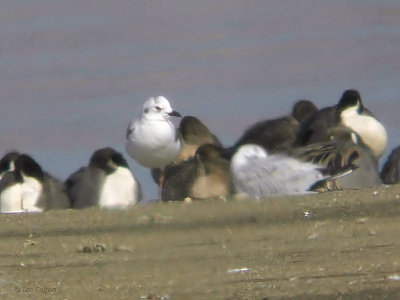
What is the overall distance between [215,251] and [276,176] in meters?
4.06

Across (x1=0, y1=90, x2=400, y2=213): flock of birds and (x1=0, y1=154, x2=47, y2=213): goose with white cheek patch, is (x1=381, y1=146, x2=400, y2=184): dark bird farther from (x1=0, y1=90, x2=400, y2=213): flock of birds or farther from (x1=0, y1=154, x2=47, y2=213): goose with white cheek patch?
(x1=0, y1=154, x2=47, y2=213): goose with white cheek patch

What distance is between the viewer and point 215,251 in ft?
26.0

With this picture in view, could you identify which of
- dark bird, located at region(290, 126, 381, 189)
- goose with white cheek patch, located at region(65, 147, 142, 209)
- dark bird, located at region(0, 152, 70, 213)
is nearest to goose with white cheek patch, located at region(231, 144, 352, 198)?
dark bird, located at region(290, 126, 381, 189)

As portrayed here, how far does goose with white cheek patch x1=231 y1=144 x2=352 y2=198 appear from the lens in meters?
11.8

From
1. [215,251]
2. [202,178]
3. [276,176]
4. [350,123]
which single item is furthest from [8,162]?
[215,251]

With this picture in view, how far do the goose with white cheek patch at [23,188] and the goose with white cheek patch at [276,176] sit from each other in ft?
6.92

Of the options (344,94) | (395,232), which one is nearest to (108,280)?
(395,232)

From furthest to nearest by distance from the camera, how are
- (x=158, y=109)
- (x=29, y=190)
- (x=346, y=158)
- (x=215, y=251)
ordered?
1. (x=158, y=109)
2. (x=29, y=190)
3. (x=346, y=158)
4. (x=215, y=251)

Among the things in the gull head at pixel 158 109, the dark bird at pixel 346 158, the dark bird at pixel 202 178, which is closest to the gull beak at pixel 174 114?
the gull head at pixel 158 109

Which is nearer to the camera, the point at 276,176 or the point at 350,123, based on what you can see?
the point at 276,176

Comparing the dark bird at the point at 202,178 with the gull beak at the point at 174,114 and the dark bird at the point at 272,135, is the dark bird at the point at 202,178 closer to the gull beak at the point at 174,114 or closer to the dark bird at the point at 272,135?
the dark bird at the point at 272,135

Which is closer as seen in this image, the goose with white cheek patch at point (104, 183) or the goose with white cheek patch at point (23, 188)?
the goose with white cheek patch at point (23, 188)

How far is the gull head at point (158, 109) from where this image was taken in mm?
15453

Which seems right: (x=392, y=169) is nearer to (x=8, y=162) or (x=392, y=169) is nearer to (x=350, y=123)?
(x=350, y=123)
